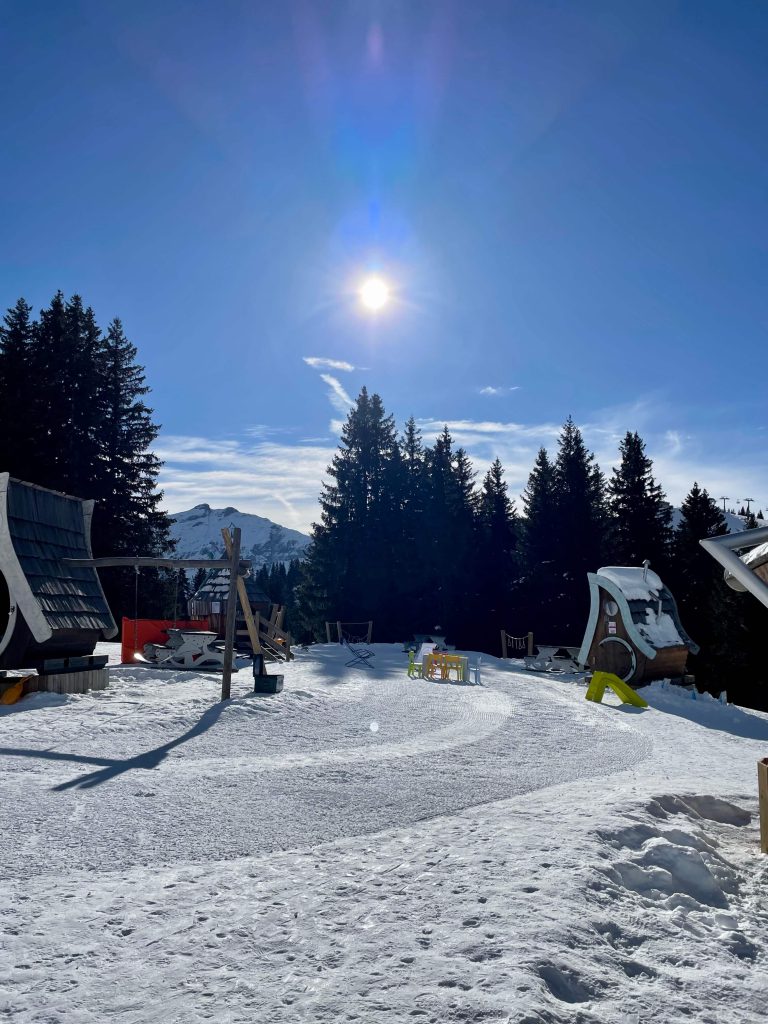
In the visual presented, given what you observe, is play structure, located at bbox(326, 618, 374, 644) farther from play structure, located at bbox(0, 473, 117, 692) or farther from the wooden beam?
play structure, located at bbox(0, 473, 117, 692)

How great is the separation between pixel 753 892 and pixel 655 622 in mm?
16883

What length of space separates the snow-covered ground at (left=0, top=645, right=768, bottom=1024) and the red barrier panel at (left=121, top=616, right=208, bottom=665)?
1112 centimetres

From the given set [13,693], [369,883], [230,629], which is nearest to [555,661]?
[230,629]

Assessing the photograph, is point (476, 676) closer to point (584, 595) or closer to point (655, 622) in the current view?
point (655, 622)

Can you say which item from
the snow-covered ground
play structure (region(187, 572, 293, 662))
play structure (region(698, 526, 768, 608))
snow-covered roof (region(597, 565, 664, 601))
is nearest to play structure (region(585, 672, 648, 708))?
snow-covered roof (region(597, 565, 664, 601))

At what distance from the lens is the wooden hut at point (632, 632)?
65.6ft

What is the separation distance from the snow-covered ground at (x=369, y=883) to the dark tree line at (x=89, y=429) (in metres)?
26.9

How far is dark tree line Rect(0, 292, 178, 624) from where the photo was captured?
3344 cm

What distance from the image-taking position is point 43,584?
13469mm

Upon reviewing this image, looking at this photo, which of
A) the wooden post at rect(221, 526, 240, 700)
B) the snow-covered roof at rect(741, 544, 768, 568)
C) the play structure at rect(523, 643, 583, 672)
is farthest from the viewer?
the play structure at rect(523, 643, 583, 672)

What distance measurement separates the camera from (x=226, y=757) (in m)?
8.83

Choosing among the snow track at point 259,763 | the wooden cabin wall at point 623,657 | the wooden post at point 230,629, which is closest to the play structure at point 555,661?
the wooden cabin wall at point 623,657

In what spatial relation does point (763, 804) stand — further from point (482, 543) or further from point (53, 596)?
point (482, 543)

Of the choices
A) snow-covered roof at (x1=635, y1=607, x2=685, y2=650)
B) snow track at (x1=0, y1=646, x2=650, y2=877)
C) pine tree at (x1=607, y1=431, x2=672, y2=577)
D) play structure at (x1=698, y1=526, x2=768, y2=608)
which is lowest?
snow track at (x1=0, y1=646, x2=650, y2=877)
